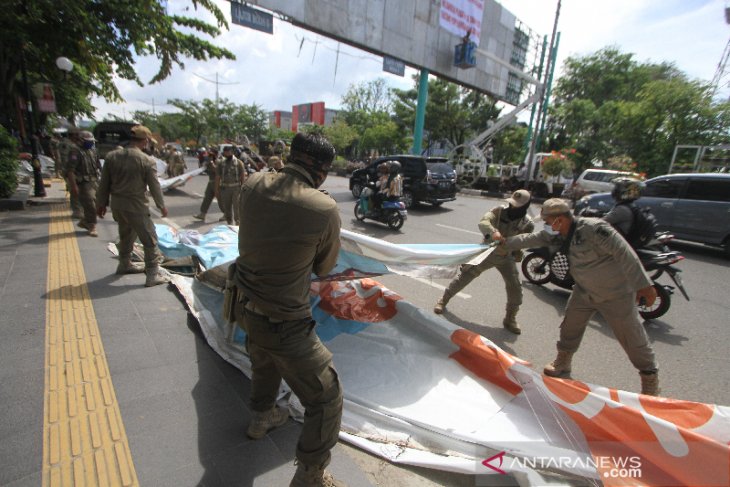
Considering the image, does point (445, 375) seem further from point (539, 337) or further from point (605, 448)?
point (539, 337)

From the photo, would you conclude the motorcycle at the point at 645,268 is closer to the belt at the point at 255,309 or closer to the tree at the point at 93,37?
the belt at the point at 255,309

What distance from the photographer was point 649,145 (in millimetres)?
17688

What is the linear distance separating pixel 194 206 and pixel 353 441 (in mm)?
9988

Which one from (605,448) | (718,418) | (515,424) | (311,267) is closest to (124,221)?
(311,267)

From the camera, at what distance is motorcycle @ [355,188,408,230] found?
8820 mm

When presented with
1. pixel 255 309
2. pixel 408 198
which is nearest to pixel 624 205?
pixel 255 309

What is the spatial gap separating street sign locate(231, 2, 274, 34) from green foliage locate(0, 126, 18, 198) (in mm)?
7877

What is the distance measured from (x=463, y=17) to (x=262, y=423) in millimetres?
25843

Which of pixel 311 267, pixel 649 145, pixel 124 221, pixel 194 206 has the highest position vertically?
pixel 649 145

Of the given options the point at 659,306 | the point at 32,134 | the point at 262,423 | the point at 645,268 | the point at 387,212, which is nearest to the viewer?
the point at 262,423

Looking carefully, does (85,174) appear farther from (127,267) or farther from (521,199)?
(521,199)

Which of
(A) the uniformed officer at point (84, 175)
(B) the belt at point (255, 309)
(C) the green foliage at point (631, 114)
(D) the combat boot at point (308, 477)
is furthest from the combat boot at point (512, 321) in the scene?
(C) the green foliage at point (631, 114)

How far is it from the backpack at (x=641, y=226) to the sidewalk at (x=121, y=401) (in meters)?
3.81

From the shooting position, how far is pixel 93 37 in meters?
9.57
